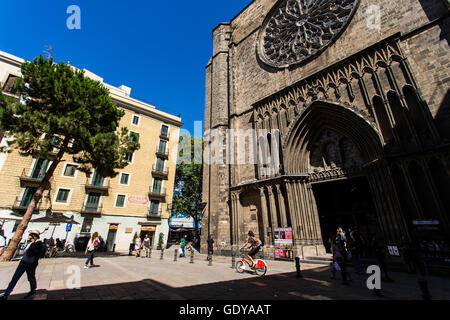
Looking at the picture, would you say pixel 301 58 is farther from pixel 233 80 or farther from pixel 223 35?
pixel 223 35

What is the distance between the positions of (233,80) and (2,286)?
61.5 feet

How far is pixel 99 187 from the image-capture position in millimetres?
20109

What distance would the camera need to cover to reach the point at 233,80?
19.3 meters

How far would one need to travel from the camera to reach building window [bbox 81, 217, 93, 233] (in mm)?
18906

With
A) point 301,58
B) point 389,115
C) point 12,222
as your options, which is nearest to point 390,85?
point 389,115

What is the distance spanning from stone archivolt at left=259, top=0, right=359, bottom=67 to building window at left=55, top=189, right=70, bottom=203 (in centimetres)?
2124

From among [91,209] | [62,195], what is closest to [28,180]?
[62,195]

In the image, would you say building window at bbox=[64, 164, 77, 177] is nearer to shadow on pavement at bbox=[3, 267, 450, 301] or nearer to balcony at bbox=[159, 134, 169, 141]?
balcony at bbox=[159, 134, 169, 141]

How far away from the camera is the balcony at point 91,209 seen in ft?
62.5

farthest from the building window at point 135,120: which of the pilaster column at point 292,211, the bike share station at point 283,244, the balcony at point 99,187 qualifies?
the bike share station at point 283,244

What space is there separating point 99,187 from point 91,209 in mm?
2124

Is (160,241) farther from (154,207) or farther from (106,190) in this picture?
(106,190)

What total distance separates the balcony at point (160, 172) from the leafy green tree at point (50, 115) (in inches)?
428

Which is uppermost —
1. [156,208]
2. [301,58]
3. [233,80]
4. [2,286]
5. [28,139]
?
[233,80]
